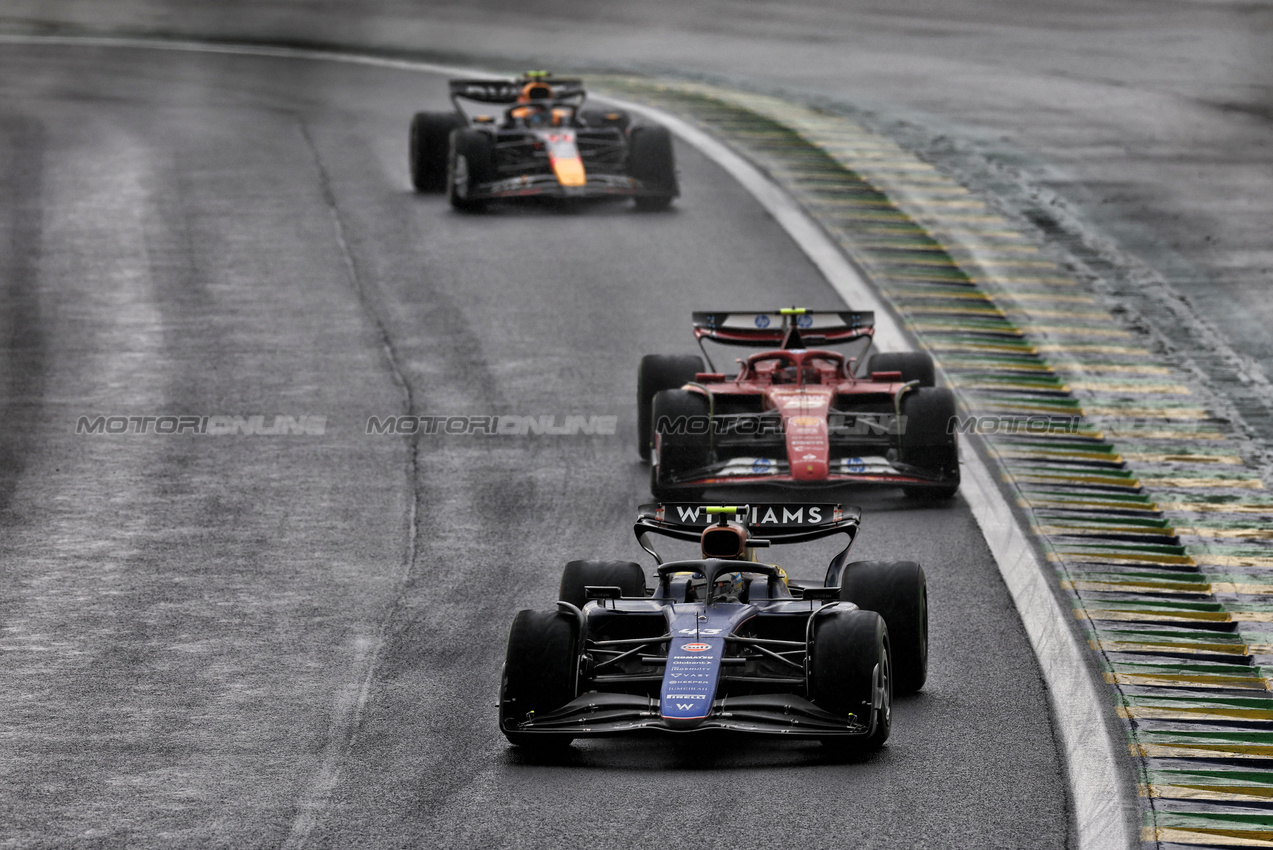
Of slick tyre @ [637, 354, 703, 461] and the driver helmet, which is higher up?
slick tyre @ [637, 354, 703, 461]

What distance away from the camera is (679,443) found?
16.1m

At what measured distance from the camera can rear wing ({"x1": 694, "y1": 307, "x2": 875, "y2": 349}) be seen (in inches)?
680

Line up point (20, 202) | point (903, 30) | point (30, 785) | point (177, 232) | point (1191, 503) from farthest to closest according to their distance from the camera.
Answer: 1. point (903, 30)
2. point (20, 202)
3. point (177, 232)
4. point (1191, 503)
5. point (30, 785)

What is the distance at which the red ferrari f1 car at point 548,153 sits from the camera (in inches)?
1005

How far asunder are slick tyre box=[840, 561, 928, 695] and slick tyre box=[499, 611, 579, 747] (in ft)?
6.02

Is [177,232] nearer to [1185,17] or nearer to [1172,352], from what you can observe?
[1172,352]

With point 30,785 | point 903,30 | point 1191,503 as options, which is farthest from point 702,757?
point 903,30

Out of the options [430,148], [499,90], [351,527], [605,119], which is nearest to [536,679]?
[351,527]

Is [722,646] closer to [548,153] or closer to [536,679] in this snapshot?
[536,679]

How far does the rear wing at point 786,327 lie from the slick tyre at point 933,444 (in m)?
1.41

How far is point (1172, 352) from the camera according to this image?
20281mm

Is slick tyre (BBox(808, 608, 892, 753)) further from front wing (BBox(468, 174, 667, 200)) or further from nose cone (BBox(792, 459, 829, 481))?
front wing (BBox(468, 174, 667, 200))

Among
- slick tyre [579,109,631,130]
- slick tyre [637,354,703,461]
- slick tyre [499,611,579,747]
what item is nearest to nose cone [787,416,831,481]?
slick tyre [637,354,703,461]

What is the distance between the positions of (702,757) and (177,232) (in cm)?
1682
